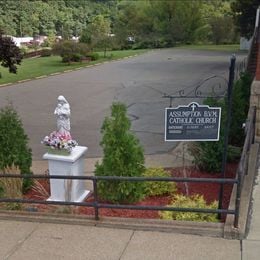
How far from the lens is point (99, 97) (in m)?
17.9

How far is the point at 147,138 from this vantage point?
34.9ft

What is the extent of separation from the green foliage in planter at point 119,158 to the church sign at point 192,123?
0.65 m

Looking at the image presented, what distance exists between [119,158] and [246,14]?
2321 cm

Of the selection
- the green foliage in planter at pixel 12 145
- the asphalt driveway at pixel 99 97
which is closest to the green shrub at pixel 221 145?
the asphalt driveway at pixel 99 97

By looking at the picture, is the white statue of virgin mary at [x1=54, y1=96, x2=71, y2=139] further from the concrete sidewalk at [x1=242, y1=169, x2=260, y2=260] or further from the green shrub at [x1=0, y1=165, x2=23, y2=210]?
the concrete sidewalk at [x1=242, y1=169, x2=260, y2=260]

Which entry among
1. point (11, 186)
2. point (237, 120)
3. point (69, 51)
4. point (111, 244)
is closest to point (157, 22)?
point (69, 51)

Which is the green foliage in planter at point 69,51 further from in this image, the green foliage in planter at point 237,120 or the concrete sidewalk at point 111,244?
the concrete sidewalk at point 111,244

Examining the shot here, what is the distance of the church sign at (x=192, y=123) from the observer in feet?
17.9

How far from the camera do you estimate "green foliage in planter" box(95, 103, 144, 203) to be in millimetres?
5828

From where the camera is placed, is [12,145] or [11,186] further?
[12,145]

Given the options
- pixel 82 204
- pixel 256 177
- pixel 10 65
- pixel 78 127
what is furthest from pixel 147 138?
pixel 82 204

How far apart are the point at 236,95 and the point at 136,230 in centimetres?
452

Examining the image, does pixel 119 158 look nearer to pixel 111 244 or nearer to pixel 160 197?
pixel 160 197

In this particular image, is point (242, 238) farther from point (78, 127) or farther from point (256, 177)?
point (78, 127)
